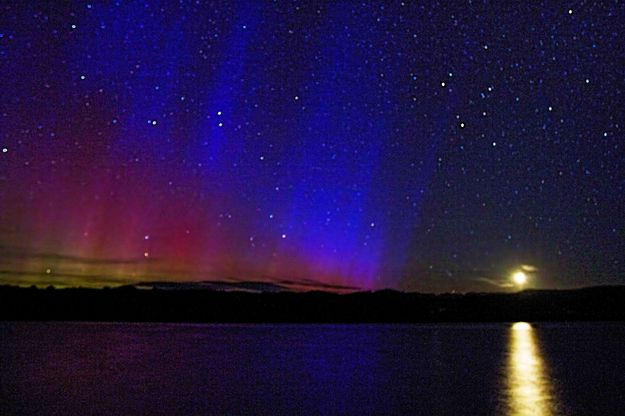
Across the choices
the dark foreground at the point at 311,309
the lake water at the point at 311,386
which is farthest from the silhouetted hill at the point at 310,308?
the lake water at the point at 311,386

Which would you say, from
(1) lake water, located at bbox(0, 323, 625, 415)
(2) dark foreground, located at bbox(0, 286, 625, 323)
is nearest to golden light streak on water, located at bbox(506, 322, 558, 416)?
(1) lake water, located at bbox(0, 323, 625, 415)

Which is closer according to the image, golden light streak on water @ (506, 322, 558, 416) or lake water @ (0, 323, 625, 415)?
lake water @ (0, 323, 625, 415)

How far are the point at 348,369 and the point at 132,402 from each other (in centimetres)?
1112

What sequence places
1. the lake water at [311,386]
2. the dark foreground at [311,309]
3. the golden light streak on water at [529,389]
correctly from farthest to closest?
1. the dark foreground at [311,309]
2. the golden light streak on water at [529,389]
3. the lake water at [311,386]

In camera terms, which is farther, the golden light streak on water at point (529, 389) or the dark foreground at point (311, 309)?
the dark foreground at point (311, 309)

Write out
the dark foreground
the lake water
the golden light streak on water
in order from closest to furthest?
the lake water < the golden light streak on water < the dark foreground

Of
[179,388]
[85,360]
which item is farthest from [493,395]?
[85,360]

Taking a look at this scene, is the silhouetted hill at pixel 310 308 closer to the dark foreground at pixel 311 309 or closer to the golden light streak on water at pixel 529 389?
the dark foreground at pixel 311 309

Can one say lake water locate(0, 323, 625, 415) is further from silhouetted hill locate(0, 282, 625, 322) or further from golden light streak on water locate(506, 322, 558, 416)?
silhouetted hill locate(0, 282, 625, 322)

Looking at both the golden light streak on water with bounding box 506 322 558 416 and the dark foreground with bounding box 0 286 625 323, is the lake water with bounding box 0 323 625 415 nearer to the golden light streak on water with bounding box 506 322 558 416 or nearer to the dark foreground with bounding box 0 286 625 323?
the golden light streak on water with bounding box 506 322 558 416

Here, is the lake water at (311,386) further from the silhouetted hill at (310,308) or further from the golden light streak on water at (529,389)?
the silhouetted hill at (310,308)

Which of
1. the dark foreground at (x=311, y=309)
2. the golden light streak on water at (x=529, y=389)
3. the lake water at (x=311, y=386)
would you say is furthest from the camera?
the dark foreground at (x=311, y=309)

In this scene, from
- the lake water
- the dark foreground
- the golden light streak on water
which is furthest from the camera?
the dark foreground

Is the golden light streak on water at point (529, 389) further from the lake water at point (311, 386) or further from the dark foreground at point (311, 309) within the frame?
the dark foreground at point (311, 309)
